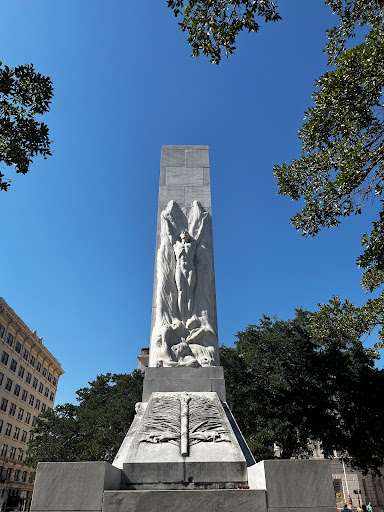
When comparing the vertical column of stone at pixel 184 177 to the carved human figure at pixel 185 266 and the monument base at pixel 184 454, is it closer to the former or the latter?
the carved human figure at pixel 185 266

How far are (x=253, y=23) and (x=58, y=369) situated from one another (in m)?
69.5

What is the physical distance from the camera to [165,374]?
27.0 feet

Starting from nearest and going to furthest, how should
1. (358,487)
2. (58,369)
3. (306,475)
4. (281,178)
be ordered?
(306,475)
(281,178)
(358,487)
(58,369)

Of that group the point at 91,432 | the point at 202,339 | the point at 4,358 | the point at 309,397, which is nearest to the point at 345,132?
the point at 202,339

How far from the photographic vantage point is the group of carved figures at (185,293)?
874cm

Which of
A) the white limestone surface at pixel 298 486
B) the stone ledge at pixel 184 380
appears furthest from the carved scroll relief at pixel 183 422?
the white limestone surface at pixel 298 486

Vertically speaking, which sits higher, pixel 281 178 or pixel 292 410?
pixel 281 178

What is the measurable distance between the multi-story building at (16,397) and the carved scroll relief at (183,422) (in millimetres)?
42955

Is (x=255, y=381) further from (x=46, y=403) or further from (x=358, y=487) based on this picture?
(x=46, y=403)

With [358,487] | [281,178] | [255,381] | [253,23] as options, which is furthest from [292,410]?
[358,487]

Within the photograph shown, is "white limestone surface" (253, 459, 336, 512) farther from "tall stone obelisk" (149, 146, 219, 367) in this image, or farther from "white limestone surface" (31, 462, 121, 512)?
"tall stone obelisk" (149, 146, 219, 367)

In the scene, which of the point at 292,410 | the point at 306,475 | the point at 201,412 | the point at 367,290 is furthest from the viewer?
the point at 292,410

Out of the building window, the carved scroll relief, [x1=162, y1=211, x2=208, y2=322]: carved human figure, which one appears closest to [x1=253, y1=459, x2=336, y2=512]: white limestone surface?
the carved scroll relief

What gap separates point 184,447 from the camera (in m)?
5.55
